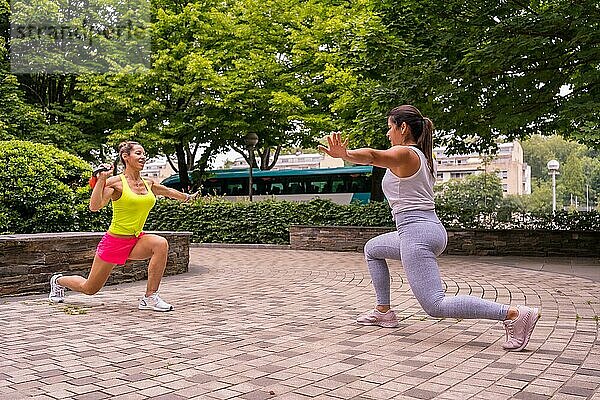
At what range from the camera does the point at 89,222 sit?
1076 centimetres

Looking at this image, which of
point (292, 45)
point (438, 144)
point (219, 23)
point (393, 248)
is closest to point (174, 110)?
point (219, 23)

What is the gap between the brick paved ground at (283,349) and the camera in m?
3.75

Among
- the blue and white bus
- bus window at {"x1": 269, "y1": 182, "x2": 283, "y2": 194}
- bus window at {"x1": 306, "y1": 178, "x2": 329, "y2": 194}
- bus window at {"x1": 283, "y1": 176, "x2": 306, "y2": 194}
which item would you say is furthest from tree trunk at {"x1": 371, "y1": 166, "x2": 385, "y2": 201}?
bus window at {"x1": 269, "y1": 182, "x2": 283, "y2": 194}

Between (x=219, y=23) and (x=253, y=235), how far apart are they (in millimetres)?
10067

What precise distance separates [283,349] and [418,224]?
145cm

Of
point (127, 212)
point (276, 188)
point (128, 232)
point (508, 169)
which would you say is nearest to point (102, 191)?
point (127, 212)

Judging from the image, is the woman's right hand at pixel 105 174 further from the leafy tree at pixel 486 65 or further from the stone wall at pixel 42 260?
the leafy tree at pixel 486 65

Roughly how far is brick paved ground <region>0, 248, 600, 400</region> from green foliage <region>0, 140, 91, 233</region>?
8.44ft

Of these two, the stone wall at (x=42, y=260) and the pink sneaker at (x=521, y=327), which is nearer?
the pink sneaker at (x=521, y=327)

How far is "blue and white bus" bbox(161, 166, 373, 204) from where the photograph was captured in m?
30.7

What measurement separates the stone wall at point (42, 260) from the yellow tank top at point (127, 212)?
2110 millimetres

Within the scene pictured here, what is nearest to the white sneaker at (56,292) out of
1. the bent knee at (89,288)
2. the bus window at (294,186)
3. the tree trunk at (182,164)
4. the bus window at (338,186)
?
the bent knee at (89,288)

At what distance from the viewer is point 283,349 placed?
15.8 ft

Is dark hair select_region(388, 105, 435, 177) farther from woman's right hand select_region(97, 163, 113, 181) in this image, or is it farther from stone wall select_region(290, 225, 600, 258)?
stone wall select_region(290, 225, 600, 258)
